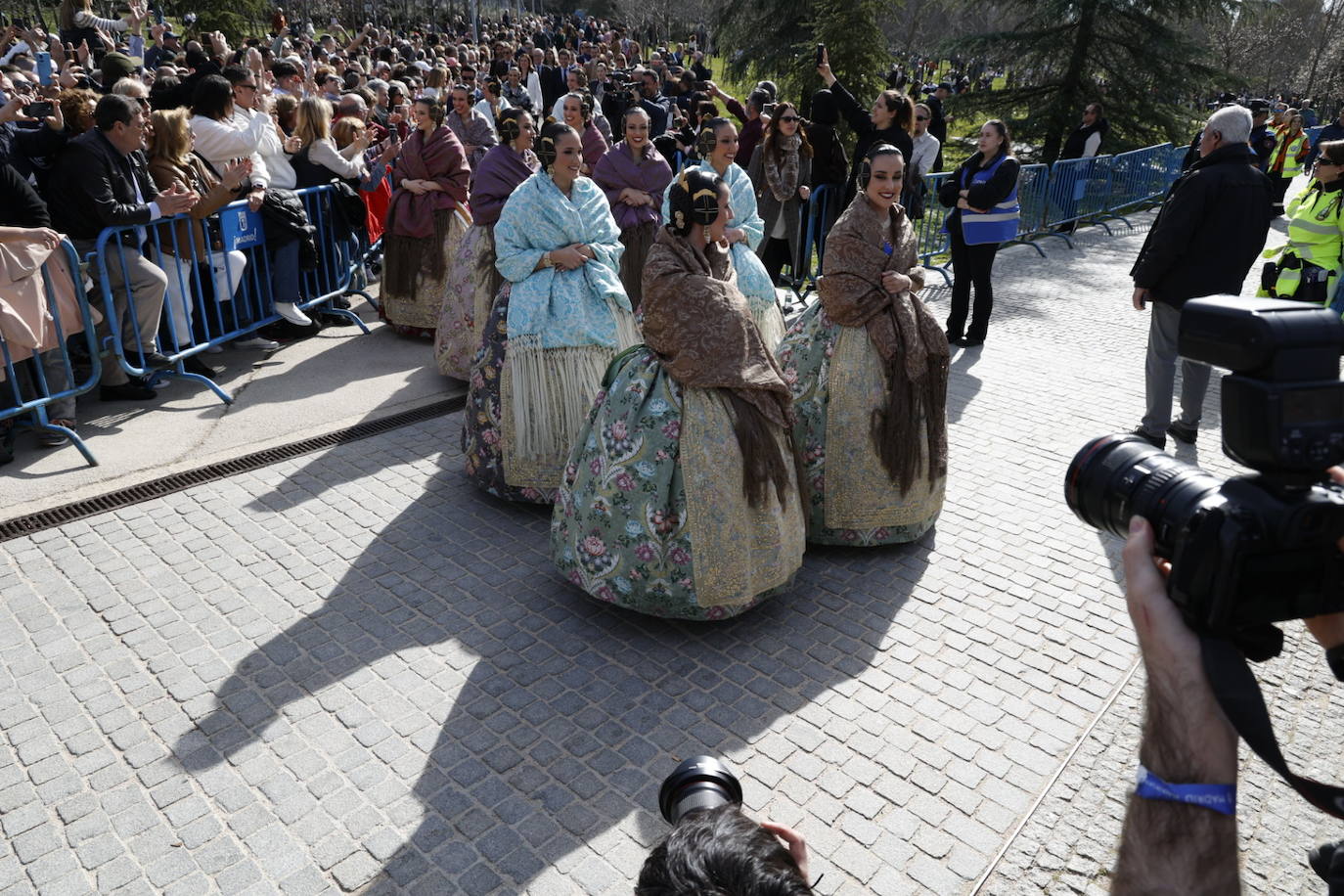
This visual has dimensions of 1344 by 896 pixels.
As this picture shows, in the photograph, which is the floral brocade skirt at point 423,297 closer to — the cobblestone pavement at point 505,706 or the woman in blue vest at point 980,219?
the cobblestone pavement at point 505,706

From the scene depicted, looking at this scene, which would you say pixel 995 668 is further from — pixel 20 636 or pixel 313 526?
pixel 20 636

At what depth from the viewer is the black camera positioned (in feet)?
4.27

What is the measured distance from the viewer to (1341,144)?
5.91 metres

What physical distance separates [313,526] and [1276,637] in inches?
165

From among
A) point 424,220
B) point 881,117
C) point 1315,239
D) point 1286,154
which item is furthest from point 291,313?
point 1286,154

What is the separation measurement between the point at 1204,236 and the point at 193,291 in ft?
21.4

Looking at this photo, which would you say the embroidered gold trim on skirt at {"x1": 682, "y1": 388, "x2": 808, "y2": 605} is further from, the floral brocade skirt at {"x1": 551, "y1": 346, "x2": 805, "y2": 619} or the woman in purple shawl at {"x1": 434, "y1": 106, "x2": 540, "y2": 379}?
the woman in purple shawl at {"x1": 434, "y1": 106, "x2": 540, "y2": 379}

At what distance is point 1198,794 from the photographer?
1285mm

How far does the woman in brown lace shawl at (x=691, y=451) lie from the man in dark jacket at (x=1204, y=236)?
2.89 meters

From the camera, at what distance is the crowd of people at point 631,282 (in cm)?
374

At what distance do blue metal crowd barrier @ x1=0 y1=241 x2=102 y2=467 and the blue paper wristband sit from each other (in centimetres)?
541

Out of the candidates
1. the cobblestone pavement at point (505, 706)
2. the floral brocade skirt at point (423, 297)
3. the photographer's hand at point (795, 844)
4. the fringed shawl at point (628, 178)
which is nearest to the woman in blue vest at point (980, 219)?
the fringed shawl at point (628, 178)

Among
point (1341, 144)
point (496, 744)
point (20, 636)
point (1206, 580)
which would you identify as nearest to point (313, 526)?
point (20, 636)

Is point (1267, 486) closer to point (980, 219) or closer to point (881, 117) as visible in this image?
point (980, 219)
